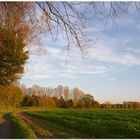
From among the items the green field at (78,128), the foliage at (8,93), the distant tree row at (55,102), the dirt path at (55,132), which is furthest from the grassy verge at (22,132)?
the distant tree row at (55,102)

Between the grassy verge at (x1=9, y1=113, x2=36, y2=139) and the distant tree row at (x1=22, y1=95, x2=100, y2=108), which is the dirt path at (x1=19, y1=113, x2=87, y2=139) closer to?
the grassy verge at (x1=9, y1=113, x2=36, y2=139)

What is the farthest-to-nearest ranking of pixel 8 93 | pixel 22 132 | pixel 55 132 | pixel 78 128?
1. pixel 8 93
2. pixel 78 128
3. pixel 55 132
4. pixel 22 132

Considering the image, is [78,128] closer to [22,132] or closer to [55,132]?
[55,132]

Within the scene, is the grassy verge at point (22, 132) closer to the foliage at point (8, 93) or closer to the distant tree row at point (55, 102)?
the foliage at point (8, 93)

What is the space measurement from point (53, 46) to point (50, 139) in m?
4.05

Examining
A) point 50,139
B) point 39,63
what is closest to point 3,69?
point 50,139

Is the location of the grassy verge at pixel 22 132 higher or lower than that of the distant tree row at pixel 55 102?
lower

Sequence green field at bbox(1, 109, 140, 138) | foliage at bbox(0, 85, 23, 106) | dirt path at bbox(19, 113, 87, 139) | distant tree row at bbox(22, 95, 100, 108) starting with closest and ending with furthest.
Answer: dirt path at bbox(19, 113, 87, 139) < green field at bbox(1, 109, 140, 138) < foliage at bbox(0, 85, 23, 106) < distant tree row at bbox(22, 95, 100, 108)

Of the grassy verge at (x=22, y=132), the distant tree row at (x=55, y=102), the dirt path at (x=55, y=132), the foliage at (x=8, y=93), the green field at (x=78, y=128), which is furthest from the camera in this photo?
the distant tree row at (x=55, y=102)

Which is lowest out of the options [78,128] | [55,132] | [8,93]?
[55,132]

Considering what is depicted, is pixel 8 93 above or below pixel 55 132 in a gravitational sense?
above

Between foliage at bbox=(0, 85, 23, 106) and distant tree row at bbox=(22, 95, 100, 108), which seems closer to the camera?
foliage at bbox=(0, 85, 23, 106)

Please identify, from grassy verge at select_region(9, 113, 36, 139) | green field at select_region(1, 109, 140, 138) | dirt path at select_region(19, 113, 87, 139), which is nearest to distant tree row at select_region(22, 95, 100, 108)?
green field at select_region(1, 109, 140, 138)

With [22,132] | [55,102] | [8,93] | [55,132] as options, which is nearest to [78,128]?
[55,132]
